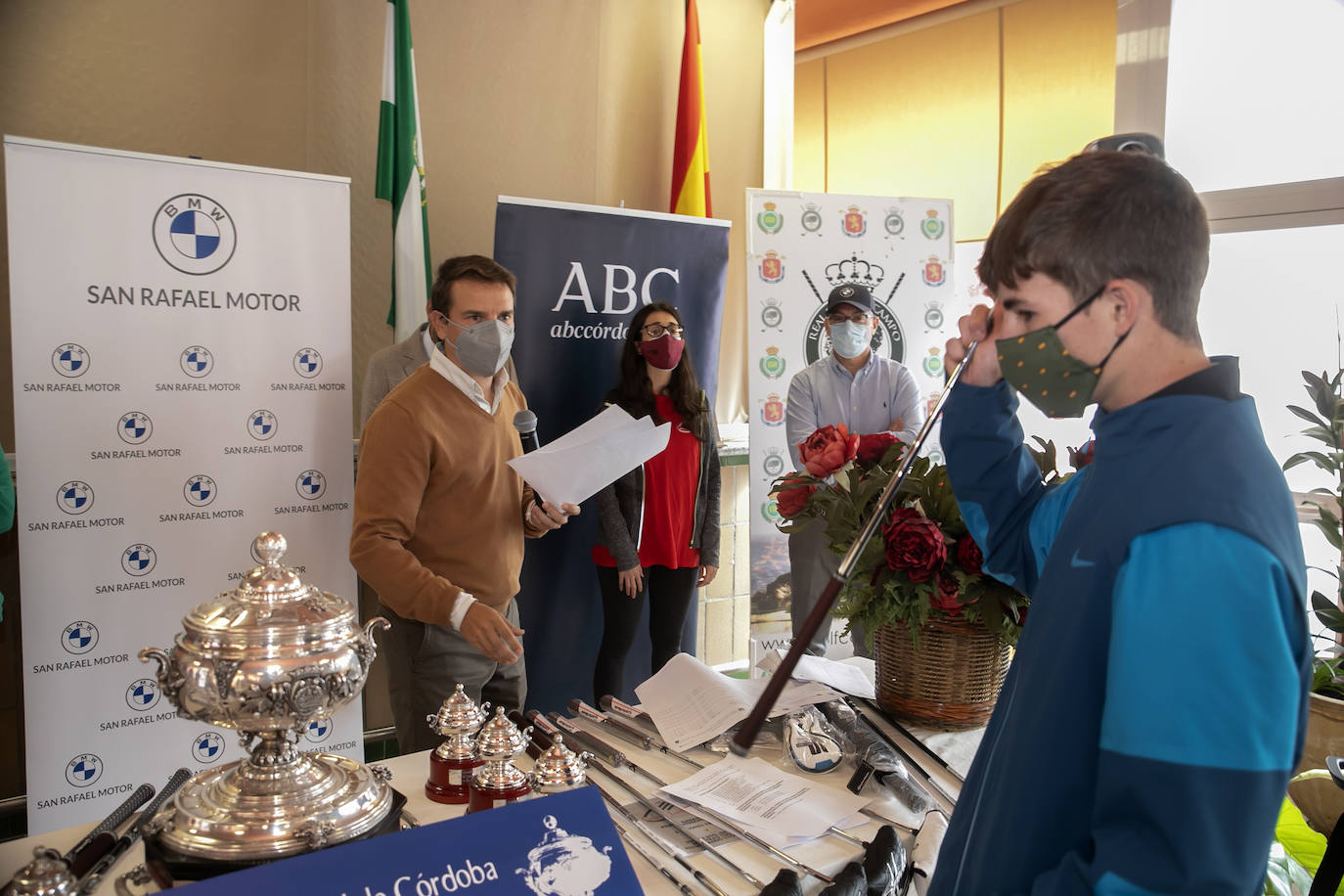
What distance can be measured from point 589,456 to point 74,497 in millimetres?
1493

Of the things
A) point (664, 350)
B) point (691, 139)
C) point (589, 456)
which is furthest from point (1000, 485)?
point (691, 139)

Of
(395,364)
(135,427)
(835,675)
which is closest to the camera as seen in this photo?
(835,675)

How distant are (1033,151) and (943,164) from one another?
54 cm

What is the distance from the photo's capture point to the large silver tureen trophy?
94cm

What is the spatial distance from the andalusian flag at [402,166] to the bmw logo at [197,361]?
2.46 ft

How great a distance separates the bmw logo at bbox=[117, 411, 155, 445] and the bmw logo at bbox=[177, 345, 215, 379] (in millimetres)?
178

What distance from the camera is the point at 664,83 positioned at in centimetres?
453

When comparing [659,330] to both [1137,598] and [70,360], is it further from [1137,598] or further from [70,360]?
[1137,598]

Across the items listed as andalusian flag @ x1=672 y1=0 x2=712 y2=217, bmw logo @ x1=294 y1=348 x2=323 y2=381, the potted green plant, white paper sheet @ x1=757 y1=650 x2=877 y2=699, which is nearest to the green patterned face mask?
the potted green plant

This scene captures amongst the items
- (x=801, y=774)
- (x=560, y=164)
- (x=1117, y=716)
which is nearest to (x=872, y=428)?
(x=560, y=164)

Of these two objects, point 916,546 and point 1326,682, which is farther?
point 1326,682

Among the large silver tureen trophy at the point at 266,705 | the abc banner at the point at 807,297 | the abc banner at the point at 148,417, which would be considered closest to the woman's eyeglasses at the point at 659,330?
the abc banner at the point at 807,297

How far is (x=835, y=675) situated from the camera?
185 centimetres

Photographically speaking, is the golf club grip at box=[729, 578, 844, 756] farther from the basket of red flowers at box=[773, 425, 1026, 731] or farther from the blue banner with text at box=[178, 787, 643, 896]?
the basket of red flowers at box=[773, 425, 1026, 731]
